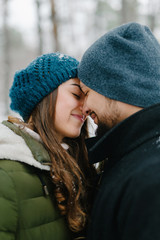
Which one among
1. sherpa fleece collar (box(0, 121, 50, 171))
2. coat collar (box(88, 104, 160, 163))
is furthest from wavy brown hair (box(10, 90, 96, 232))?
coat collar (box(88, 104, 160, 163))

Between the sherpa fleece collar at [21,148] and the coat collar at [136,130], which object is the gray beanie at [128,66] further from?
the sherpa fleece collar at [21,148]

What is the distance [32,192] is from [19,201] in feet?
0.38

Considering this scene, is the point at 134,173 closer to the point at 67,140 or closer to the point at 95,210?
the point at 95,210

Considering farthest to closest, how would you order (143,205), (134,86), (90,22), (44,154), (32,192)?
1. (90,22)
2. (44,154)
3. (32,192)
4. (134,86)
5. (143,205)

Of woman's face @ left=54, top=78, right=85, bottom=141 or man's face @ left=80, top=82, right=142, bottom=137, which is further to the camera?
woman's face @ left=54, top=78, right=85, bottom=141

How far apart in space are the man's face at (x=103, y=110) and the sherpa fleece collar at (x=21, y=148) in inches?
17.7

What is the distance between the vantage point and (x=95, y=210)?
4.57 feet

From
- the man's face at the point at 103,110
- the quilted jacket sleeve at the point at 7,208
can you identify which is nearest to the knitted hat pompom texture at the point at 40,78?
the man's face at the point at 103,110

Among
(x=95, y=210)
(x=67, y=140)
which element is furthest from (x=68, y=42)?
(x=95, y=210)

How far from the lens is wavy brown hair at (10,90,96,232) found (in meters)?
1.83

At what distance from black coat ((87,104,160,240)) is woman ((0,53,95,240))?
40 cm

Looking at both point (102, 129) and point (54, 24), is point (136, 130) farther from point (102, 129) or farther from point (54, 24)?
point (54, 24)

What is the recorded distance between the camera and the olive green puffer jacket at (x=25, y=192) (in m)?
1.55

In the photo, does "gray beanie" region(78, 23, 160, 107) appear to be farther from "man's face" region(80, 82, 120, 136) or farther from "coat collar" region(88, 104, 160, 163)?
"coat collar" region(88, 104, 160, 163)
